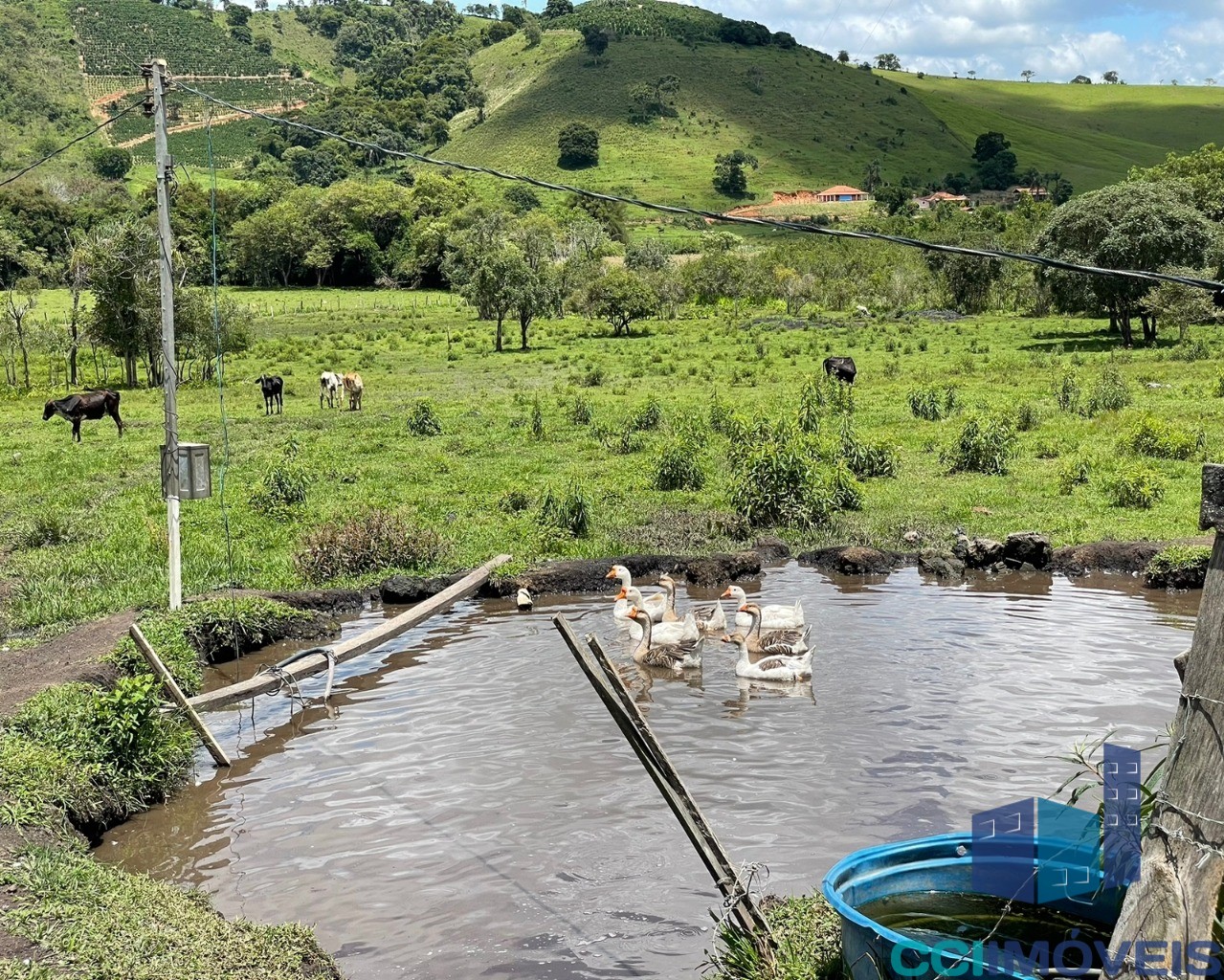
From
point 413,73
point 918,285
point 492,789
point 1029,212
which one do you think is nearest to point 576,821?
point 492,789

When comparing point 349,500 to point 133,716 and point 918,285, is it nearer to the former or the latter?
point 133,716

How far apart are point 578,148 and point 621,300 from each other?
94.9m

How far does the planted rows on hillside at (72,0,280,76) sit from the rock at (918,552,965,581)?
180 m

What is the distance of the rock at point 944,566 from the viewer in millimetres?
16234

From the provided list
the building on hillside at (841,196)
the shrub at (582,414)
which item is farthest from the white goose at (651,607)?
the building on hillside at (841,196)

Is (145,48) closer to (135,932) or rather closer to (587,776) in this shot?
(587,776)

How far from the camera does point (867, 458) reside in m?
21.7

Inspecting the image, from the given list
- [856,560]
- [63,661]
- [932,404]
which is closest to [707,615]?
[856,560]

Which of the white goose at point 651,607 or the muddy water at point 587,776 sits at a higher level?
the white goose at point 651,607

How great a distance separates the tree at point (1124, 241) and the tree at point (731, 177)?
87.9m

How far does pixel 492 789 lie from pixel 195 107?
17665 centimetres

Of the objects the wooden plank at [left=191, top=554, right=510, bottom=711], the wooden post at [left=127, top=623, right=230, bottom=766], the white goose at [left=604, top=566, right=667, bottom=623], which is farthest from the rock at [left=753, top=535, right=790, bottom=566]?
the wooden post at [left=127, top=623, right=230, bottom=766]

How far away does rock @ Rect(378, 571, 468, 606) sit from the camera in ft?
51.1

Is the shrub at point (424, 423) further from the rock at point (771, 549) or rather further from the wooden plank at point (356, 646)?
the wooden plank at point (356, 646)
